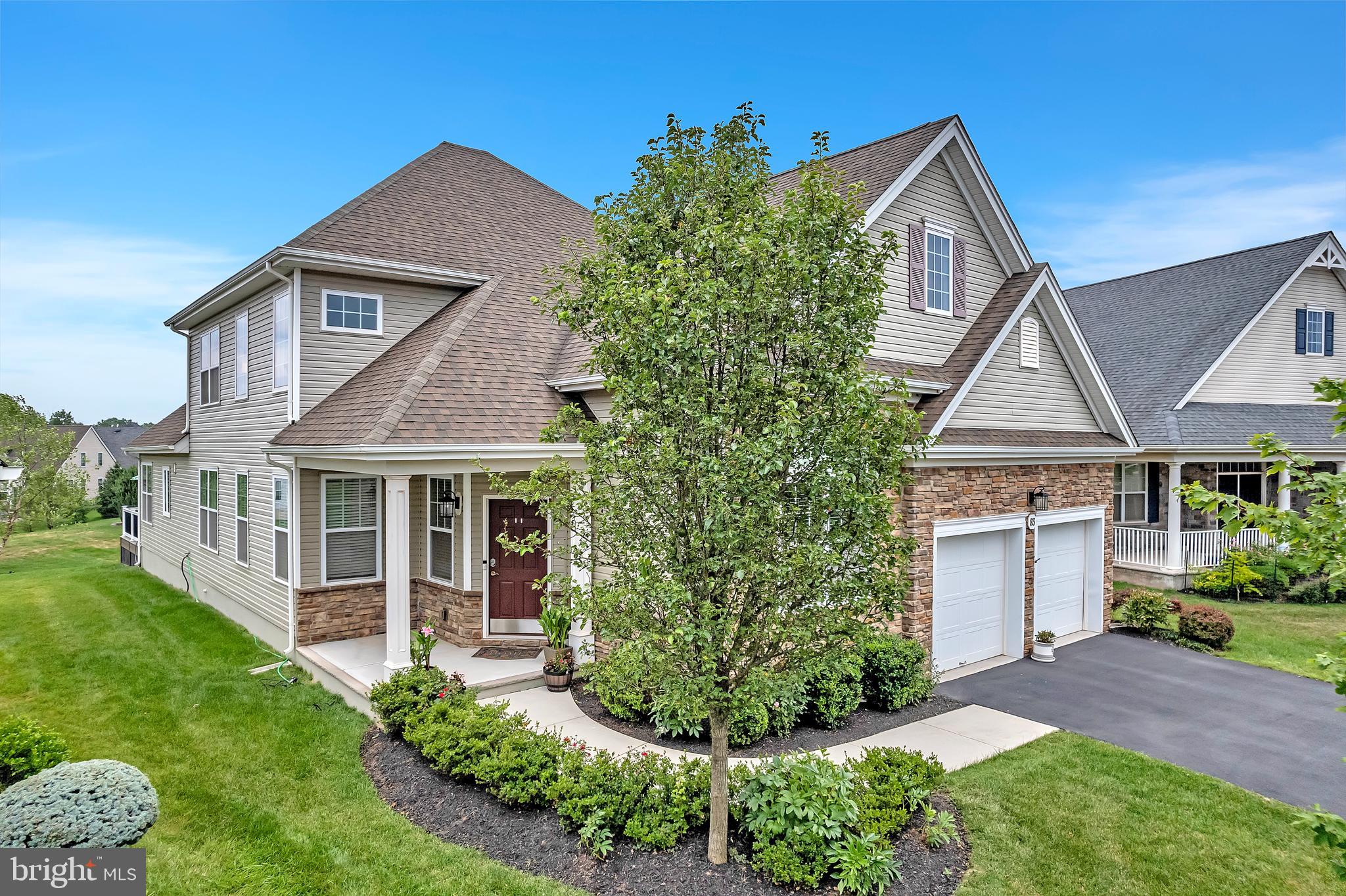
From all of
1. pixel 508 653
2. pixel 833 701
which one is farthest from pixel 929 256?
pixel 508 653

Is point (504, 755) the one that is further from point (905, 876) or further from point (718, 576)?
point (905, 876)

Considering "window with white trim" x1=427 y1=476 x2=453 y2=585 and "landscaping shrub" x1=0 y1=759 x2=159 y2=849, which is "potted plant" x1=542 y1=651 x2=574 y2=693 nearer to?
"window with white trim" x1=427 y1=476 x2=453 y2=585

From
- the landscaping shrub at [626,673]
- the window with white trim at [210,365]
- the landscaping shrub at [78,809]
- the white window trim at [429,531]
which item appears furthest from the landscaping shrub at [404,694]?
the window with white trim at [210,365]

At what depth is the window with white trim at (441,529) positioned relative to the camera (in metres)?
11.2

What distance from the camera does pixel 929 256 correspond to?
36.4ft

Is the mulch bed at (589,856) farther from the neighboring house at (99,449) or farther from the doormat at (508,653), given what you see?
the neighboring house at (99,449)

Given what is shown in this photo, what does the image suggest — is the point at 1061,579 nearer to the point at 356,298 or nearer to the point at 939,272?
the point at 939,272

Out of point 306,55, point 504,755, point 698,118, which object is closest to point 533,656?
point 504,755

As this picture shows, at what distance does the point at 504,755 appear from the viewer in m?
6.31

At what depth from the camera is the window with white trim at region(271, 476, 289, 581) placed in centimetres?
1109

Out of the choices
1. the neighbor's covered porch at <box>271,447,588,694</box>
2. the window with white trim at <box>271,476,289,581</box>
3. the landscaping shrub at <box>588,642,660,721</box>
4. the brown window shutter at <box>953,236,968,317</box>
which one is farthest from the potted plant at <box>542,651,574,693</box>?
the brown window shutter at <box>953,236,968,317</box>

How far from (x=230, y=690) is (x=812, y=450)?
30.0ft

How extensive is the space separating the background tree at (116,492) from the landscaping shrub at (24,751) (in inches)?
1518

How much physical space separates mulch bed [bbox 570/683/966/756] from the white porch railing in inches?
435
